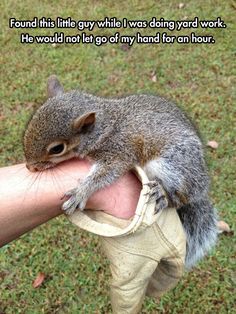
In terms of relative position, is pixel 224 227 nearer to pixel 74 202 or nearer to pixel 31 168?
pixel 74 202

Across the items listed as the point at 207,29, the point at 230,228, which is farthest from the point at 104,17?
the point at 230,228

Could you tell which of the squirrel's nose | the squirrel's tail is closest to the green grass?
the squirrel's tail

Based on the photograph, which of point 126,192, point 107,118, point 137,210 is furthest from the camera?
point 107,118

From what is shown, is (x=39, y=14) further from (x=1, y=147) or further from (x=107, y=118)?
(x=107, y=118)

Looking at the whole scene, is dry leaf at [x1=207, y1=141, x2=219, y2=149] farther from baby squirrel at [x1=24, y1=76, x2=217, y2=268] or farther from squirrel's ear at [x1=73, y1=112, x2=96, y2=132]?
squirrel's ear at [x1=73, y1=112, x2=96, y2=132]

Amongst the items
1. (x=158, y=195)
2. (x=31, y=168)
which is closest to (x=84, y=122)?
(x=31, y=168)

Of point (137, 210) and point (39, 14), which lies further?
point (39, 14)

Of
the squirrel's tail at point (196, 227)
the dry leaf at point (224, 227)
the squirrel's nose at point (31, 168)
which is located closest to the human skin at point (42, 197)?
the squirrel's nose at point (31, 168)
